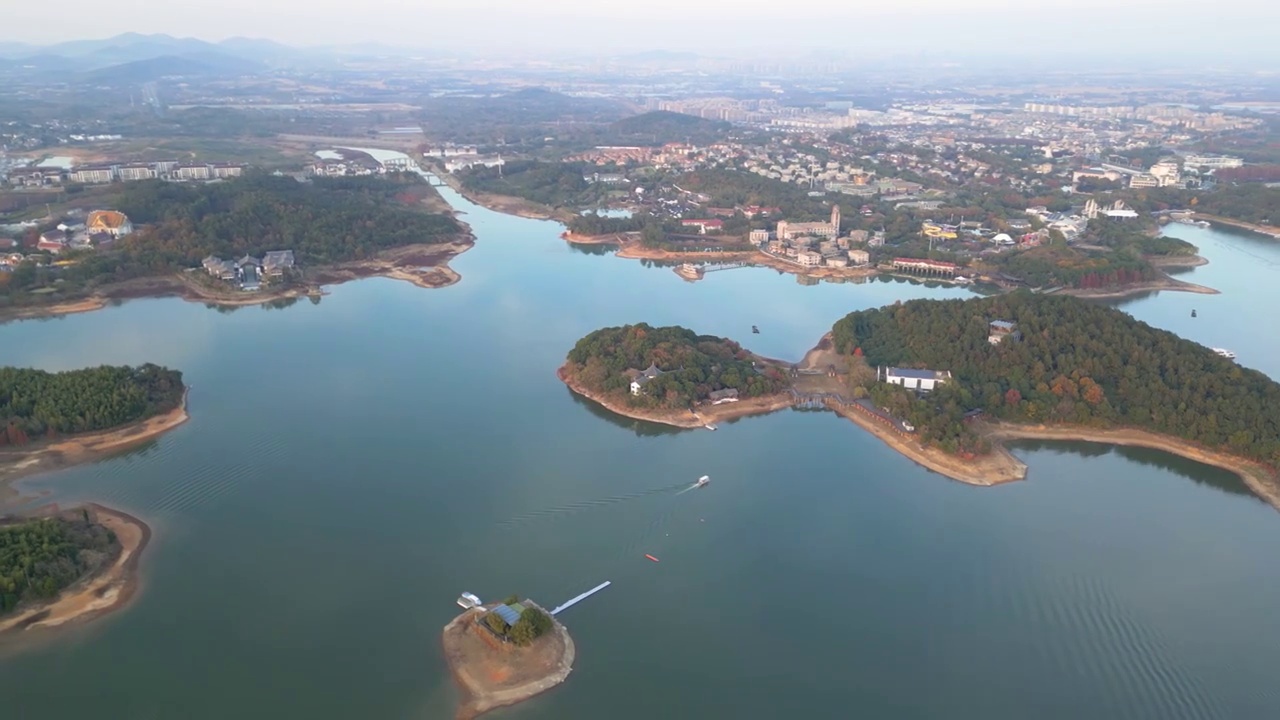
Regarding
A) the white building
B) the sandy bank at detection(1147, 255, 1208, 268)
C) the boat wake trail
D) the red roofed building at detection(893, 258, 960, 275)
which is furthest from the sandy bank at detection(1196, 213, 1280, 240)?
the boat wake trail

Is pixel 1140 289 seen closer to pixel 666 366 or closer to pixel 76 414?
pixel 666 366

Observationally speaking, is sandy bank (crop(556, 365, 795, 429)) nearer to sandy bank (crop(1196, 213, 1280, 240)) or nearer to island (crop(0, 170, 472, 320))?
island (crop(0, 170, 472, 320))

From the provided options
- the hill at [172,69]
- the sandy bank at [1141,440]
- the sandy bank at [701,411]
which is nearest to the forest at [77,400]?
the sandy bank at [701,411]

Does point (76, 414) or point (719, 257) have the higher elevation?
point (76, 414)

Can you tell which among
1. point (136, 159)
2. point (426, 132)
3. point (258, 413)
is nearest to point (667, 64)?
point (426, 132)

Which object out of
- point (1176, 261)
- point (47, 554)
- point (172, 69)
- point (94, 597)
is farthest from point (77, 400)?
point (172, 69)

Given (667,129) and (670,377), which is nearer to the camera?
(670,377)

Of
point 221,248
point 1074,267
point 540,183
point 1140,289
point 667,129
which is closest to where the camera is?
point 221,248
